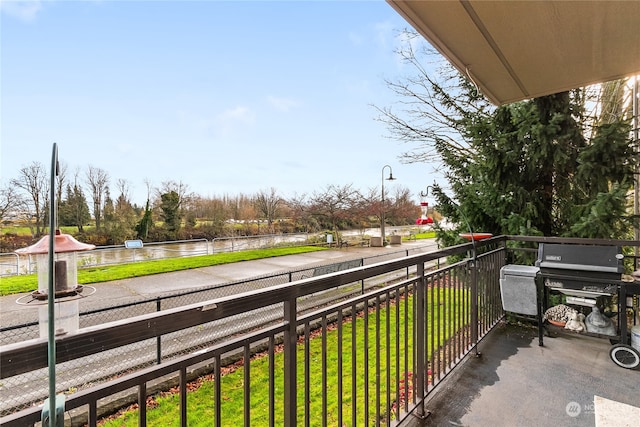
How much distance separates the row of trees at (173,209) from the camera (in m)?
1.80

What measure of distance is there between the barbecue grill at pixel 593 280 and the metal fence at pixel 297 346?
442 mm

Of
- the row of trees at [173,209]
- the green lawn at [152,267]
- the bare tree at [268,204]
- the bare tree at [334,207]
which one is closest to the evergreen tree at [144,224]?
the row of trees at [173,209]

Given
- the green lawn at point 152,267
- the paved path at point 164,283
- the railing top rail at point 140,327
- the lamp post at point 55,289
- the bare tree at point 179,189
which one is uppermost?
the bare tree at point 179,189

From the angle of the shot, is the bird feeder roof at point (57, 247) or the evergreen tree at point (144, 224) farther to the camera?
the evergreen tree at point (144, 224)

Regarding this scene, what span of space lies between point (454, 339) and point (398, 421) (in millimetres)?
820

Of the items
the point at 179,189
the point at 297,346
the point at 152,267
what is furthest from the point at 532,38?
the point at 152,267

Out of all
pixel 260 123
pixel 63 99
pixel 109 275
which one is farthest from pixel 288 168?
pixel 63 99

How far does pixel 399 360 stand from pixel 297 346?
61 cm

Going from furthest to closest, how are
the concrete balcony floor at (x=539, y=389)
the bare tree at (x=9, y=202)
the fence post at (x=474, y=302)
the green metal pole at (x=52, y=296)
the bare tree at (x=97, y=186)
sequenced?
the bare tree at (x=97, y=186) < the fence post at (x=474, y=302) < the bare tree at (x=9, y=202) < the concrete balcony floor at (x=539, y=389) < the green metal pole at (x=52, y=296)

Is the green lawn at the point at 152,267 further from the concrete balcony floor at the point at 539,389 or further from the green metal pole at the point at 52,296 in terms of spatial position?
the concrete balcony floor at the point at 539,389

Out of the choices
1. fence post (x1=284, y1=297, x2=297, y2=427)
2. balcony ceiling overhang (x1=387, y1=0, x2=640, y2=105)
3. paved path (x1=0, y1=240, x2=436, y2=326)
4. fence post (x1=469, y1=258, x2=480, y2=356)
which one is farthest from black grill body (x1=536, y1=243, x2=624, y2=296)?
paved path (x1=0, y1=240, x2=436, y2=326)

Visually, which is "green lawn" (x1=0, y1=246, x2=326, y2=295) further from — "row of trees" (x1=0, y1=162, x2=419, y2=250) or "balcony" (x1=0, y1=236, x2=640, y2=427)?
"balcony" (x1=0, y1=236, x2=640, y2=427)

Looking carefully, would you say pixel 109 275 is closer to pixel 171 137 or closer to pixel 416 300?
pixel 171 137

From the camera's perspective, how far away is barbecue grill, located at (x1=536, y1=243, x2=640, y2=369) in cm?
234
